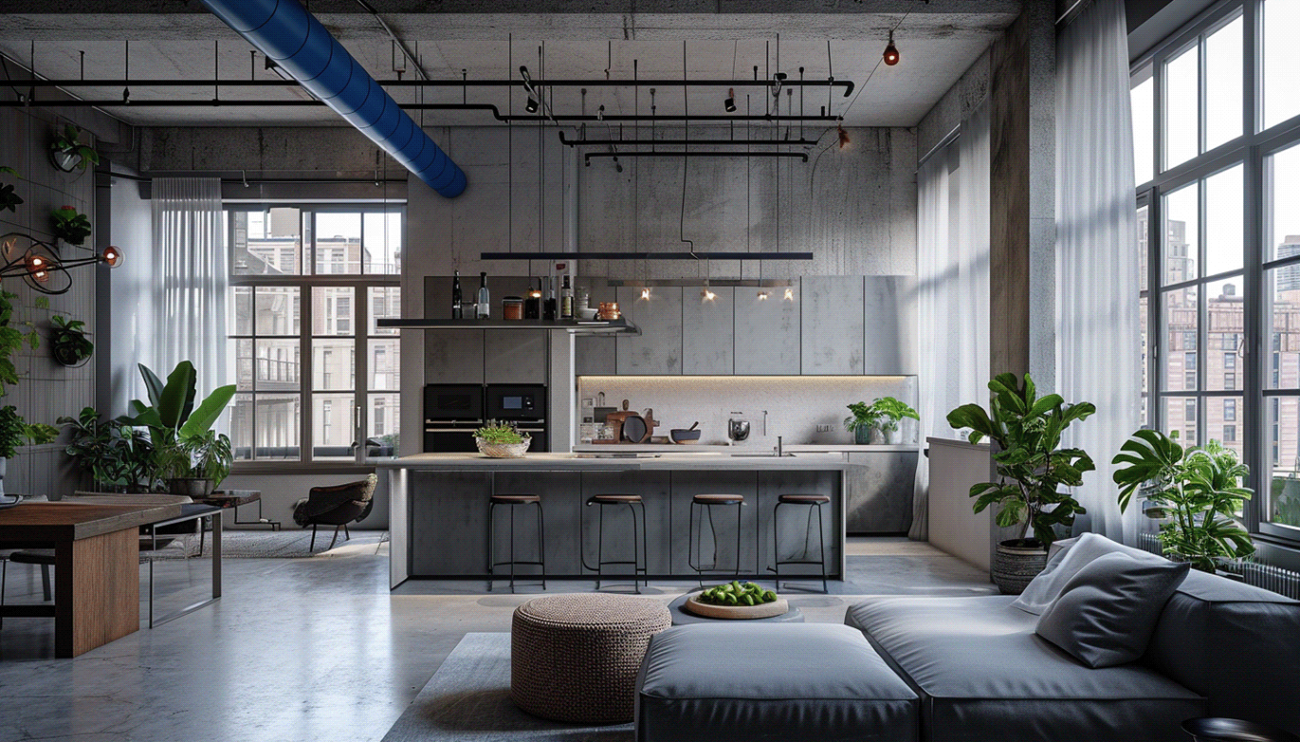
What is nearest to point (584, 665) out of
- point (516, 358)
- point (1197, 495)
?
point (1197, 495)

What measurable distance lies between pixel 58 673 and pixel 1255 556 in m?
6.08

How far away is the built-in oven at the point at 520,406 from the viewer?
898 centimetres

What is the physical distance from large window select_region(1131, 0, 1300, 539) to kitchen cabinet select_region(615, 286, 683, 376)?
462cm

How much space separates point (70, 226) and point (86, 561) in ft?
15.3

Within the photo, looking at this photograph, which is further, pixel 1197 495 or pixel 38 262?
pixel 38 262

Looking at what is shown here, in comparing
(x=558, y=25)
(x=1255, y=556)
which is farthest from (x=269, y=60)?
(x=1255, y=556)

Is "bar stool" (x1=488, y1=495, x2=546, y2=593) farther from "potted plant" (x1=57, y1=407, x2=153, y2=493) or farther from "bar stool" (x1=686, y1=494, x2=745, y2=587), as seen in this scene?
"potted plant" (x1=57, y1=407, x2=153, y2=493)

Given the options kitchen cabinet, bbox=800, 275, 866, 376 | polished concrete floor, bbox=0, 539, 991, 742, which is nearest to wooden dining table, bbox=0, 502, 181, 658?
polished concrete floor, bbox=0, 539, 991, 742

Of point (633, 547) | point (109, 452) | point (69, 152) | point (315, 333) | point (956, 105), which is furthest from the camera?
point (315, 333)

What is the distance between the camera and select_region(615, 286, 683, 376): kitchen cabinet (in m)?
9.36

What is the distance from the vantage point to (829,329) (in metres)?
9.39

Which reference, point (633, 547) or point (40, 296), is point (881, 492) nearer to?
point (633, 547)

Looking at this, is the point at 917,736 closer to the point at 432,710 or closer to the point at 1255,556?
the point at 432,710

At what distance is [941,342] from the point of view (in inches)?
338
